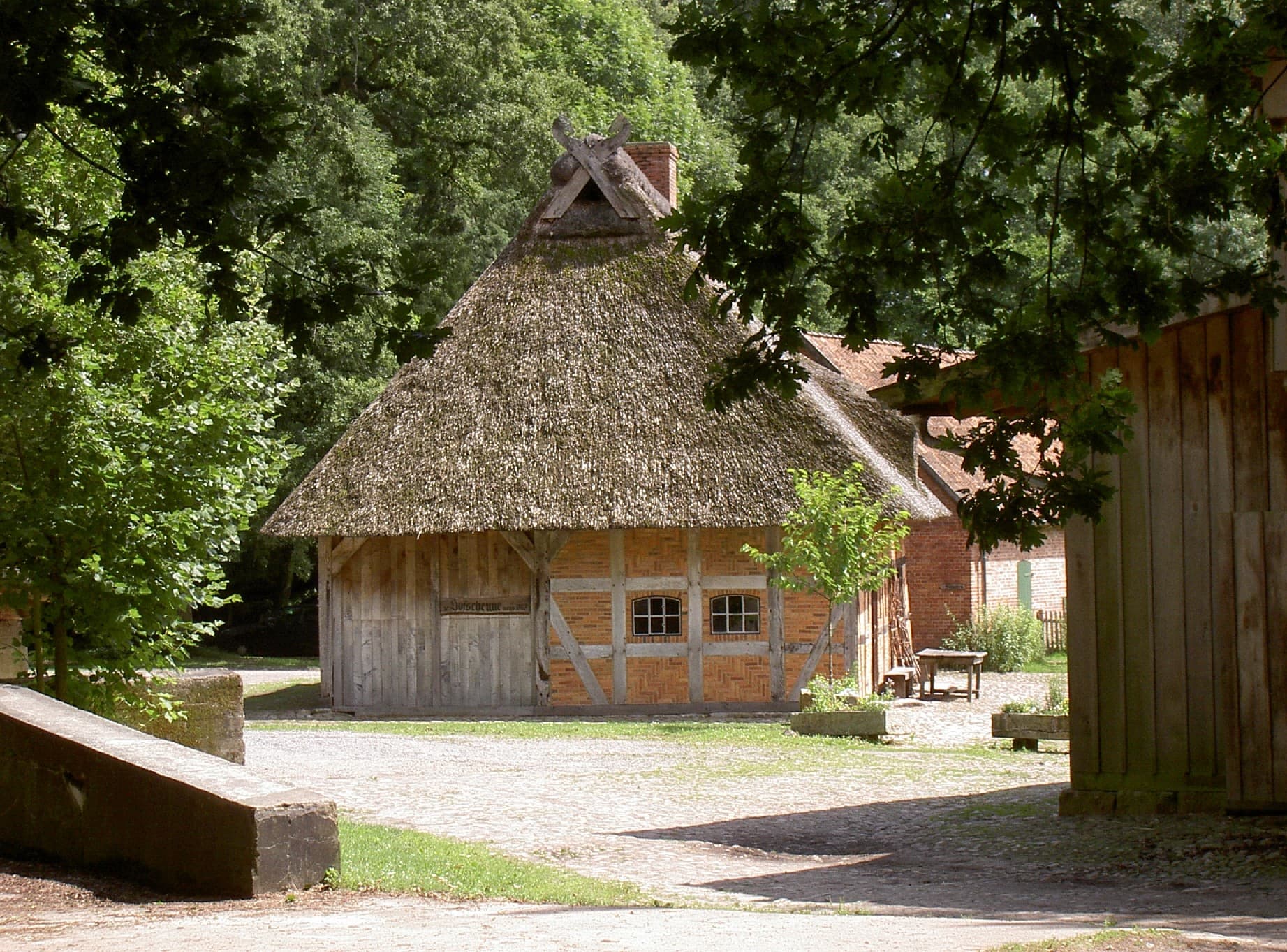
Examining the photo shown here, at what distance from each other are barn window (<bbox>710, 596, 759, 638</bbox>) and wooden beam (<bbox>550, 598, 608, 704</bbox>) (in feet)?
5.65

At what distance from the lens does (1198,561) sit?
31.2 feet

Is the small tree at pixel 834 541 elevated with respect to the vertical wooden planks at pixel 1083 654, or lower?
elevated

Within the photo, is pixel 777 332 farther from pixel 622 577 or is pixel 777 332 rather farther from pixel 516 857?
pixel 622 577

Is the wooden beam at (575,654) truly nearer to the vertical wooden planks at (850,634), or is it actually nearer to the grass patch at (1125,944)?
the vertical wooden planks at (850,634)

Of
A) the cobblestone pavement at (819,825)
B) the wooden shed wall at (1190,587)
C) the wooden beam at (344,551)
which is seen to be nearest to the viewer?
the cobblestone pavement at (819,825)


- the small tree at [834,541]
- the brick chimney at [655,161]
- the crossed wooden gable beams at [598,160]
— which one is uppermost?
the brick chimney at [655,161]

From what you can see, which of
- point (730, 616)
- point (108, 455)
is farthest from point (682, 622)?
point (108, 455)

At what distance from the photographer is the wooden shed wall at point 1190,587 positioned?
28.3 ft

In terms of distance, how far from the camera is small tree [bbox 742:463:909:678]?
731 inches

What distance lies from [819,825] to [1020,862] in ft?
6.75

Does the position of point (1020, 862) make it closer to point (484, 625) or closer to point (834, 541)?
point (834, 541)

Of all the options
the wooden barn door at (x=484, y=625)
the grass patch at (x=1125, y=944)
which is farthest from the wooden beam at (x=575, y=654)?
the grass patch at (x=1125, y=944)

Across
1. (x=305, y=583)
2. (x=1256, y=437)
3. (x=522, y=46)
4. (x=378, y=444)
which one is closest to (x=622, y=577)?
(x=378, y=444)

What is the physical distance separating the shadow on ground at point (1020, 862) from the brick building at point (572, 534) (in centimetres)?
929
